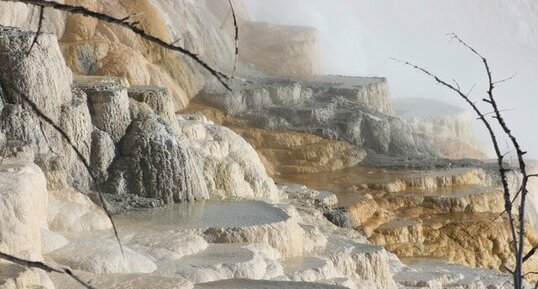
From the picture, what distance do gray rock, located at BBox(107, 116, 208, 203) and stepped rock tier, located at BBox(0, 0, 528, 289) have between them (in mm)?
20

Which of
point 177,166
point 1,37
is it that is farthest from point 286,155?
point 1,37

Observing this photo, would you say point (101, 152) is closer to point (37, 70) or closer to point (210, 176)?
point (37, 70)

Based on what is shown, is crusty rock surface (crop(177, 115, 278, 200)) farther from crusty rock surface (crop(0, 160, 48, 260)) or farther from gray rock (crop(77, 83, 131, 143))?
crusty rock surface (crop(0, 160, 48, 260))

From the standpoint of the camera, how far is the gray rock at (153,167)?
14.5 m

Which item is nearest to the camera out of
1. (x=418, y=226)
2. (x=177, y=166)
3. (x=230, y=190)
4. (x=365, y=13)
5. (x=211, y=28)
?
(x=177, y=166)

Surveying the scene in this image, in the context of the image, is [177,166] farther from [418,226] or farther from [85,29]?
[85,29]

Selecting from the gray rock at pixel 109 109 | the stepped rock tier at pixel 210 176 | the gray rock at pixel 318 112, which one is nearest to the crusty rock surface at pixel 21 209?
the stepped rock tier at pixel 210 176

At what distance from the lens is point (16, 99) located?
1327cm

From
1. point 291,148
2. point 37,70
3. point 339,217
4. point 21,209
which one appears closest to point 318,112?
point 291,148

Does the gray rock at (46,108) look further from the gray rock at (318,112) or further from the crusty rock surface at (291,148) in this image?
the gray rock at (318,112)

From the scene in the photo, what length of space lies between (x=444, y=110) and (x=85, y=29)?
1751cm

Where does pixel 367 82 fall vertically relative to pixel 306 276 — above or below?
above

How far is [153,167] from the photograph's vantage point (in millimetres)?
14672

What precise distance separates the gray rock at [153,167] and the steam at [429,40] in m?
23.7
